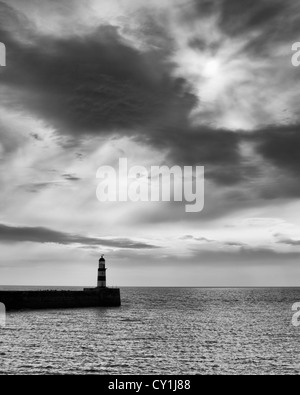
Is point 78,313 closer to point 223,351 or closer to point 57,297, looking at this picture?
point 57,297

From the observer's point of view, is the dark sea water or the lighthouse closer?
the dark sea water

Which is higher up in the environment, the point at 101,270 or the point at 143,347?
the point at 101,270

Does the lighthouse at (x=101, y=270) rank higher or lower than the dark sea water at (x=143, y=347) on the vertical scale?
higher

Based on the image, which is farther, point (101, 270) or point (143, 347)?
point (101, 270)

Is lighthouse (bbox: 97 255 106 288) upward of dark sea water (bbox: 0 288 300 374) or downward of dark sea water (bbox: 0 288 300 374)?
upward

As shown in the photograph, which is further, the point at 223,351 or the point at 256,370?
the point at 223,351

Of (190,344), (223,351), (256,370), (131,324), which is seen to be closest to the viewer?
(256,370)

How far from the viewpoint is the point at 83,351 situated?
3681cm

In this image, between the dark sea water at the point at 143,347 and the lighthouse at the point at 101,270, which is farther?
the lighthouse at the point at 101,270
